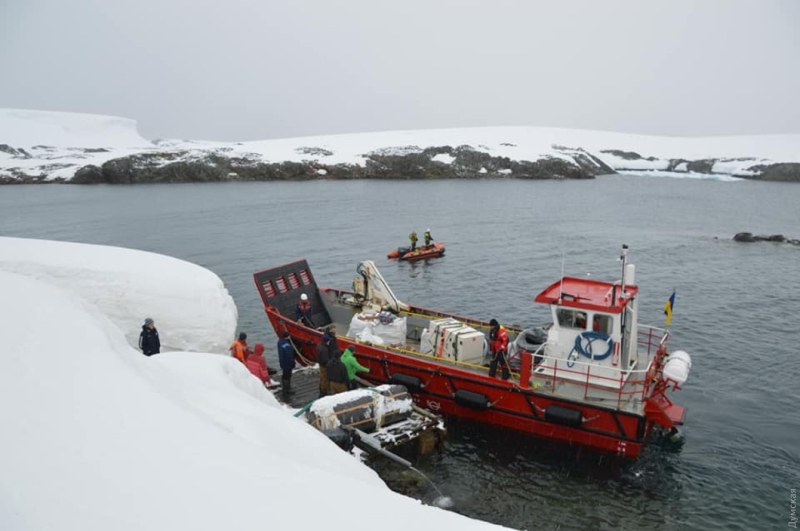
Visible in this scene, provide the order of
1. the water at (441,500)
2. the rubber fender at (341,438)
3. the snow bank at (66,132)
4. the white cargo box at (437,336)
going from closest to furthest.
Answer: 1. the rubber fender at (341,438)
2. the water at (441,500)
3. the white cargo box at (437,336)
4. the snow bank at (66,132)

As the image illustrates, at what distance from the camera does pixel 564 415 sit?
13.0 m

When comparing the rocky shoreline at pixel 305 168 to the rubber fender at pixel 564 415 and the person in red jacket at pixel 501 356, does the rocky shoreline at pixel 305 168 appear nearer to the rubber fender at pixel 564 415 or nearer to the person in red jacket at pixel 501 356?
the person in red jacket at pixel 501 356

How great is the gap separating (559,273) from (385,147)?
300 feet

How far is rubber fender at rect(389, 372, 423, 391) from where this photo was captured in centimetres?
1512

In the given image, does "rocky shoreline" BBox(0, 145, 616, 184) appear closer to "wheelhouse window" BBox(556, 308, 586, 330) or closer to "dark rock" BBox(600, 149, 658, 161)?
"dark rock" BBox(600, 149, 658, 161)

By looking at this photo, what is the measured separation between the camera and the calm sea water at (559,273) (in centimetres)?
1212

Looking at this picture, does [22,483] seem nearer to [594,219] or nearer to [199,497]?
[199,497]

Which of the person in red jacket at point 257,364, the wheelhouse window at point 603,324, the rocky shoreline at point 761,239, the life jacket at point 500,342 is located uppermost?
the wheelhouse window at point 603,324

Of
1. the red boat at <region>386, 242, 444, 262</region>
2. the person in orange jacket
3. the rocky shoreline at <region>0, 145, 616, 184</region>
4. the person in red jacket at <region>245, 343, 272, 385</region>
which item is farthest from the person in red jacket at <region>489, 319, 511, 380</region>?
the rocky shoreline at <region>0, 145, 616, 184</region>

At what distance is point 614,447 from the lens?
12.9 meters

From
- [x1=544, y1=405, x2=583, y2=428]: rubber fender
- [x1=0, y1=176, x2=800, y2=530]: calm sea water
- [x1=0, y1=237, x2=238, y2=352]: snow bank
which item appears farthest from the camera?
[x1=0, y1=237, x2=238, y2=352]: snow bank

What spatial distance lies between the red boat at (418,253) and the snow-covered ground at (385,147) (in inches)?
2822

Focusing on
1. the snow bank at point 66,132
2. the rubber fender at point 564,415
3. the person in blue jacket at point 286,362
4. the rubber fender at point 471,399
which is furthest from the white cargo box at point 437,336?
the snow bank at point 66,132

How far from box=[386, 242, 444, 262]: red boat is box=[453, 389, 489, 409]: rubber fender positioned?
20.9 meters
